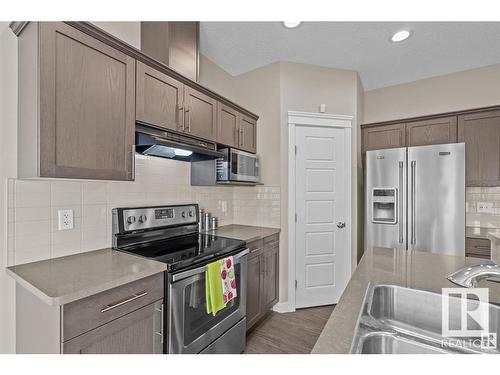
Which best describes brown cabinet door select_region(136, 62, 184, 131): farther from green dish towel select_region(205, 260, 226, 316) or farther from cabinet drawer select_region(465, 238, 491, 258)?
cabinet drawer select_region(465, 238, 491, 258)

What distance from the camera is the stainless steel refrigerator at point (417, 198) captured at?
2.59 m

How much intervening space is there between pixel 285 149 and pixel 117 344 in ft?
7.54

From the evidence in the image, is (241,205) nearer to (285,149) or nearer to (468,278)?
(285,149)

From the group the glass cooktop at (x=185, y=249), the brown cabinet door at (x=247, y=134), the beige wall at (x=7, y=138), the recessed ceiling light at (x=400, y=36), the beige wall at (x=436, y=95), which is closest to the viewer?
the beige wall at (x=7, y=138)

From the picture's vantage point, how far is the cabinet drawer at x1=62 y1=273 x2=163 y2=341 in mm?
1048

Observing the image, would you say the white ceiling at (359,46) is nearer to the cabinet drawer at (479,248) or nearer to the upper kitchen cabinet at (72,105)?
the upper kitchen cabinet at (72,105)

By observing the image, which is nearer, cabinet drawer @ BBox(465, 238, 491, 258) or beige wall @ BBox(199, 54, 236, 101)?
cabinet drawer @ BBox(465, 238, 491, 258)

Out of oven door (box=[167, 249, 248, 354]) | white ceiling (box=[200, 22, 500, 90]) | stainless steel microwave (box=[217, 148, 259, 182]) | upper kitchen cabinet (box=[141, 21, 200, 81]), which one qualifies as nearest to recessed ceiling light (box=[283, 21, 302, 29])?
white ceiling (box=[200, 22, 500, 90])

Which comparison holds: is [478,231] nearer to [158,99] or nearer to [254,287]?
[254,287]

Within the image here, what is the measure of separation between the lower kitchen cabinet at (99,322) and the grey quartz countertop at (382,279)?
3.16ft

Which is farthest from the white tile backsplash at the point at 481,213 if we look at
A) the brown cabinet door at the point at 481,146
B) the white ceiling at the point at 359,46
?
the white ceiling at the point at 359,46

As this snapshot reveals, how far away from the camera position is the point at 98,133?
4.69 feet

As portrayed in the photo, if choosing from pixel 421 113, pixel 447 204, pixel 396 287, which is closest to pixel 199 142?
pixel 396 287

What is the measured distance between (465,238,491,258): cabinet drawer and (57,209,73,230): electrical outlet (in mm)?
3599
